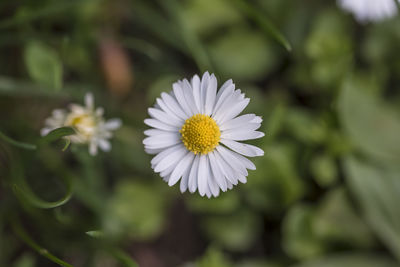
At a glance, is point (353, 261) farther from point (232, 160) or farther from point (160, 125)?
point (160, 125)

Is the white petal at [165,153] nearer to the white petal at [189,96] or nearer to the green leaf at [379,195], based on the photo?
the white petal at [189,96]

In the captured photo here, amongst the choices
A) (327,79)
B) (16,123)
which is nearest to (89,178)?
(16,123)

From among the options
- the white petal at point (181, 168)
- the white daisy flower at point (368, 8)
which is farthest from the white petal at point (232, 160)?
the white daisy flower at point (368, 8)

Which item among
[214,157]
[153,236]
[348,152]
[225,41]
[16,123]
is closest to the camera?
[214,157]

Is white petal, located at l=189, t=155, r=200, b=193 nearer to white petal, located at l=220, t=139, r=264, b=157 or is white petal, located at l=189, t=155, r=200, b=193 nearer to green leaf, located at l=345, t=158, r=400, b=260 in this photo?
white petal, located at l=220, t=139, r=264, b=157

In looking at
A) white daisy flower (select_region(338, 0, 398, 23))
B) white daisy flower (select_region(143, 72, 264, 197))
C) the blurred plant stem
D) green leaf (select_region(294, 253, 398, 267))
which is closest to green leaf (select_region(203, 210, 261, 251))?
green leaf (select_region(294, 253, 398, 267))

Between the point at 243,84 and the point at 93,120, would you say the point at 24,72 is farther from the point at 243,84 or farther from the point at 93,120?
the point at 243,84

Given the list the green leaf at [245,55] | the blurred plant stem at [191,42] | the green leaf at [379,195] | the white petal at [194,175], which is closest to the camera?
the white petal at [194,175]
